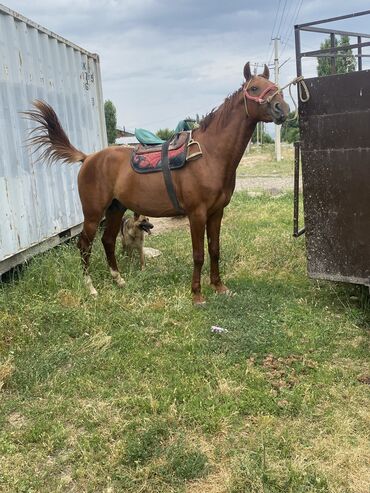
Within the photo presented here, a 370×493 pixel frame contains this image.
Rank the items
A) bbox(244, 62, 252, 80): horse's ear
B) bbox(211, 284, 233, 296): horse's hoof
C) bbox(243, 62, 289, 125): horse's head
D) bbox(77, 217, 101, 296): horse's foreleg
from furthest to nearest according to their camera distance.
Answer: bbox(77, 217, 101, 296): horse's foreleg, bbox(211, 284, 233, 296): horse's hoof, bbox(244, 62, 252, 80): horse's ear, bbox(243, 62, 289, 125): horse's head

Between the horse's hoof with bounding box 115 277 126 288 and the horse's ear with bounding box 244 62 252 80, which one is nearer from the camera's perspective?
the horse's ear with bounding box 244 62 252 80

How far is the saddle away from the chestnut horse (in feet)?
0.18

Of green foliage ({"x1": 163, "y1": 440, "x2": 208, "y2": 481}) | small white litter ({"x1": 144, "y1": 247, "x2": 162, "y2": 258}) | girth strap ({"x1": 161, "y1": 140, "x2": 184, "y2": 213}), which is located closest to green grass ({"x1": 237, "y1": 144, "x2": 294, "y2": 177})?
small white litter ({"x1": 144, "y1": 247, "x2": 162, "y2": 258})

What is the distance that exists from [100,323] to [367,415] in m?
2.31

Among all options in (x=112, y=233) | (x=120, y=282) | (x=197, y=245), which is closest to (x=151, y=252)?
(x=112, y=233)

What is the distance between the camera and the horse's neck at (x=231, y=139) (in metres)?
4.69

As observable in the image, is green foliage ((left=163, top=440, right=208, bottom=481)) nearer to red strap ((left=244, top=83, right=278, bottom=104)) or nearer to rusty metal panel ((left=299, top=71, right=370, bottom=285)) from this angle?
rusty metal panel ((left=299, top=71, right=370, bottom=285))

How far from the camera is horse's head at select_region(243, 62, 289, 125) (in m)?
4.36

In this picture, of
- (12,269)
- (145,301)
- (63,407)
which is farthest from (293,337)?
(12,269)

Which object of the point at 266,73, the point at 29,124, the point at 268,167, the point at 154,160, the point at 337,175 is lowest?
the point at 268,167

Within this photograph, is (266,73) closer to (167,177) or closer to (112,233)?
(167,177)

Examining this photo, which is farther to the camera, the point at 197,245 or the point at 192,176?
the point at 197,245

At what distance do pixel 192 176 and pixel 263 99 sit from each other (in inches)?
37.5

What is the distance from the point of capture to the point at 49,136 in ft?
18.2
